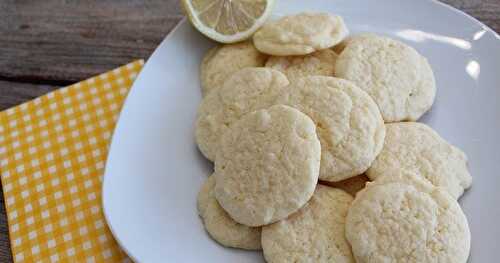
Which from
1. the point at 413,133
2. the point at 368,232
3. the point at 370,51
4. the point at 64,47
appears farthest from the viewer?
the point at 64,47

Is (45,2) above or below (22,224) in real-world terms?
above

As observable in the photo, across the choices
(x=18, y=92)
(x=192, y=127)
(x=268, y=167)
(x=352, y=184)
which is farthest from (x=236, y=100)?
(x=18, y=92)

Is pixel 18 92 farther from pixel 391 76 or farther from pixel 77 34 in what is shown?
pixel 391 76

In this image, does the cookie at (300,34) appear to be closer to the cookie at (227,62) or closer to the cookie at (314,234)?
the cookie at (227,62)

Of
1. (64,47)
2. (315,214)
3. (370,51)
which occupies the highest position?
(370,51)

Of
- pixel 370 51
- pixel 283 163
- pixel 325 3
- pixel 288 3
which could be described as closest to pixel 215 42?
pixel 288 3

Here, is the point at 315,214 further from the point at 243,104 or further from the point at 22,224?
the point at 22,224

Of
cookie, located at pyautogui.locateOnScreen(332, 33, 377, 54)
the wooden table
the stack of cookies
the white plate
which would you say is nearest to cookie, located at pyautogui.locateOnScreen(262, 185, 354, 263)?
the stack of cookies
